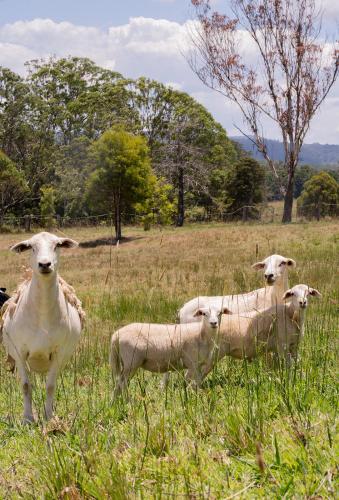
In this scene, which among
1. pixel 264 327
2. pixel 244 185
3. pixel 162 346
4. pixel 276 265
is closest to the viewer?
pixel 162 346

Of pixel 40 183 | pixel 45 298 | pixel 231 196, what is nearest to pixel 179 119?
pixel 231 196

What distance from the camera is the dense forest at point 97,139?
51156 millimetres

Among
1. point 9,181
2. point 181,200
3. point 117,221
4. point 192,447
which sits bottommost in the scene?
point 117,221

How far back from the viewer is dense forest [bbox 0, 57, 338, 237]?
5116cm

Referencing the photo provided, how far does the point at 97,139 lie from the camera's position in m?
58.3

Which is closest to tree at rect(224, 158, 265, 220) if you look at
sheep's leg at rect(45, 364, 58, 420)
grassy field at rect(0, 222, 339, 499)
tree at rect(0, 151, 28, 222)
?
tree at rect(0, 151, 28, 222)

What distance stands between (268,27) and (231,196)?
79.7 feet

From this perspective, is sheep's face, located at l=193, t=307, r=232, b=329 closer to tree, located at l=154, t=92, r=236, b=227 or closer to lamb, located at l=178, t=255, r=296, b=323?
lamb, located at l=178, t=255, r=296, b=323

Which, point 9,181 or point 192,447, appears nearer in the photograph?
point 192,447

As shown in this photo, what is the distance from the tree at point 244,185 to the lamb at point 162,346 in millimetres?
47562

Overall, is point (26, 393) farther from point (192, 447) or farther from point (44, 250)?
point (192, 447)

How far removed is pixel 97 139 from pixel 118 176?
74.9 ft

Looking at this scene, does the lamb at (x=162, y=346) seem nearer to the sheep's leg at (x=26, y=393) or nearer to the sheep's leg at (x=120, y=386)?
the sheep's leg at (x=120, y=386)

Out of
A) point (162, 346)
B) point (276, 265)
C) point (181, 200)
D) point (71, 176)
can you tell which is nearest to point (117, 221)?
point (181, 200)
